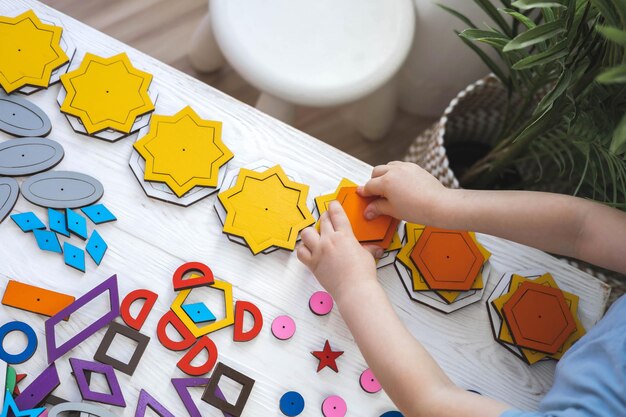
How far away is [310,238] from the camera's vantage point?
2.91ft

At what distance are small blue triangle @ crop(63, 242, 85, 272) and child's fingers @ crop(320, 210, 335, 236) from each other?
1.12ft

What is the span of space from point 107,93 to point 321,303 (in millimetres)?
470

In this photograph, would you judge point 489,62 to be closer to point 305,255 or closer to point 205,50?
point 305,255

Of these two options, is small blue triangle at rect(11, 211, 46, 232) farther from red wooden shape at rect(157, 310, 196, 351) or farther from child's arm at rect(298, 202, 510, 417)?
child's arm at rect(298, 202, 510, 417)

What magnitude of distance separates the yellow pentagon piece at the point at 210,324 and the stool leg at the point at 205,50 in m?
0.86

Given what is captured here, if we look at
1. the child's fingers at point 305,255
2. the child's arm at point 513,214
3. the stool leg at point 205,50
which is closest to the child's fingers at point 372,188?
the child's arm at point 513,214

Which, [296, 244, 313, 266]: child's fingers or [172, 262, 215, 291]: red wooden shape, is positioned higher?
[296, 244, 313, 266]: child's fingers

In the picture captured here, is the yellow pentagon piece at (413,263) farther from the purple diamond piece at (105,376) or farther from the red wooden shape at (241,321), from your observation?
the purple diamond piece at (105,376)

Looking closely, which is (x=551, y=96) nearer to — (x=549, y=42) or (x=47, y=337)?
(x=549, y=42)

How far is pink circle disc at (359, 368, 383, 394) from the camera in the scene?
84 centimetres

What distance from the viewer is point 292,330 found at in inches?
33.9

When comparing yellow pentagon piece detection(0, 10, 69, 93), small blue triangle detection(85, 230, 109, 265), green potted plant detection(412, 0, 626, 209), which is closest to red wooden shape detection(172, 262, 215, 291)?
small blue triangle detection(85, 230, 109, 265)

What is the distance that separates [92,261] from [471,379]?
1.85 ft

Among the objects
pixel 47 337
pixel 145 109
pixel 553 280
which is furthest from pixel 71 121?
pixel 553 280
